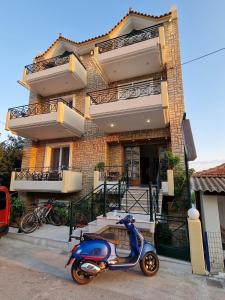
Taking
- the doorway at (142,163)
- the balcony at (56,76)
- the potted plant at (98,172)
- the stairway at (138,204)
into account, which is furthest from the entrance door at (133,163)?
the balcony at (56,76)

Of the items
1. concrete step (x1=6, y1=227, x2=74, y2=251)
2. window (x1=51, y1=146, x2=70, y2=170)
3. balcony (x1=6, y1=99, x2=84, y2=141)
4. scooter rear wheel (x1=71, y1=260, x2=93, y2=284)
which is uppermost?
balcony (x1=6, y1=99, x2=84, y2=141)

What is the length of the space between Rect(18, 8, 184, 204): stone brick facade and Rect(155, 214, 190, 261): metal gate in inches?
145

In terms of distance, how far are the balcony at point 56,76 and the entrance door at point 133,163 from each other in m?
5.56

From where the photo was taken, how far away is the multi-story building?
358 inches

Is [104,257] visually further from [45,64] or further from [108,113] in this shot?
[45,64]

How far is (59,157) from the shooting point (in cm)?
1195

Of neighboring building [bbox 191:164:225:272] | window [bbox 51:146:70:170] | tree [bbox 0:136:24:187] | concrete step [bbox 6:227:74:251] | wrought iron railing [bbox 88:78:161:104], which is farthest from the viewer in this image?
tree [bbox 0:136:24:187]

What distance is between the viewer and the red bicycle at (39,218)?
7.82 m

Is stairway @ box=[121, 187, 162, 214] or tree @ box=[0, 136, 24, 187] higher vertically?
tree @ box=[0, 136, 24, 187]

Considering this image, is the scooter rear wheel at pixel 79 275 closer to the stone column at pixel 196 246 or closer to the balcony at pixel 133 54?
the stone column at pixel 196 246

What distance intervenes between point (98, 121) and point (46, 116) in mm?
2955

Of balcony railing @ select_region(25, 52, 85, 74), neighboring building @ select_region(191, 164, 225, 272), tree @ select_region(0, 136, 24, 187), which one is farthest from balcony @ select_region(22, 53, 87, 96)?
neighboring building @ select_region(191, 164, 225, 272)

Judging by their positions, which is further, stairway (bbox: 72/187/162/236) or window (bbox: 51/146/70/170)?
window (bbox: 51/146/70/170)

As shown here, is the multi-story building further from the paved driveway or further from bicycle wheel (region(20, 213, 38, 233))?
the paved driveway
